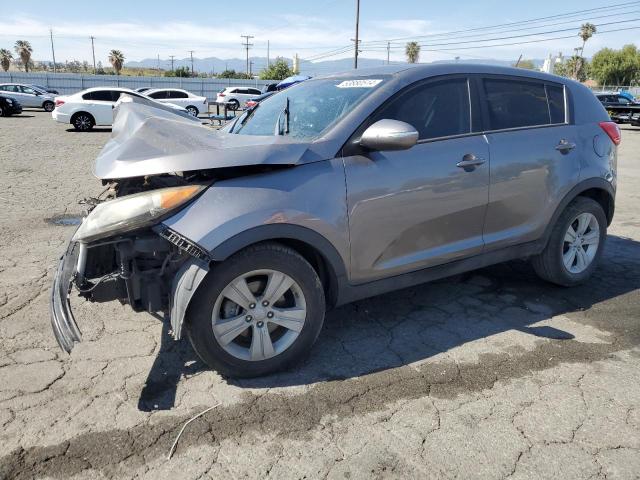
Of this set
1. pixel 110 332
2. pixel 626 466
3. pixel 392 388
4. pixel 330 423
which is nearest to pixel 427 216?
pixel 392 388

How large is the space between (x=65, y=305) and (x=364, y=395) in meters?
Answer: 1.71

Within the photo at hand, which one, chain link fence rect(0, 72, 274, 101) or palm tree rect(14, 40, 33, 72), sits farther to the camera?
palm tree rect(14, 40, 33, 72)

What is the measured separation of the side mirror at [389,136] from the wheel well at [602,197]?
2162 mm

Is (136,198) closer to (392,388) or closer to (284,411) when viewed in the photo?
(284,411)

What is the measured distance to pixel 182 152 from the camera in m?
2.77

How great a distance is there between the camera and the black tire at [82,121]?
739 inches

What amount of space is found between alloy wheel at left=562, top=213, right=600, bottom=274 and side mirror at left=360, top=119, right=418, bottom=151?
2061 mm

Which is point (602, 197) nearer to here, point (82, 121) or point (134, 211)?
point (134, 211)

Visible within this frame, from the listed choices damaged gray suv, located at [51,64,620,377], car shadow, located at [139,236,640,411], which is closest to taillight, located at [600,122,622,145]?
damaged gray suv, located at [51,64,620,377]

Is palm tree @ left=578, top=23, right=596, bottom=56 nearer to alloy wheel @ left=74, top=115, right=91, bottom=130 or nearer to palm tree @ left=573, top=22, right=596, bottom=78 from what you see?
palm tree @ left=573, top=22, right=596, bottom=78

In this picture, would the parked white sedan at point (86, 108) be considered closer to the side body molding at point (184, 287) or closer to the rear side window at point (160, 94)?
the rear side window at point (160, 94)

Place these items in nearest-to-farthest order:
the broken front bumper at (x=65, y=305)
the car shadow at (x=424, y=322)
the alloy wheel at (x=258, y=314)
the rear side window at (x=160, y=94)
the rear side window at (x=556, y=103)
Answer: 1. the broken front bumper at (x=65, y=305)
2. the alloy wheel at (x=258, y=314)
3. the car shadow at (x=424, y=322)
4. the rear side window at (x=556, y=103)
5. the rear side window at (x=160, y=94)

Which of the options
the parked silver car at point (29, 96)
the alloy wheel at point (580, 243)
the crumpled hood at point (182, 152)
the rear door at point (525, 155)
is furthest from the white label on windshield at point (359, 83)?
the parked silver car at point (29, 96)

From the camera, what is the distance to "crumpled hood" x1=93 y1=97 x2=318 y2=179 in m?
2.70
